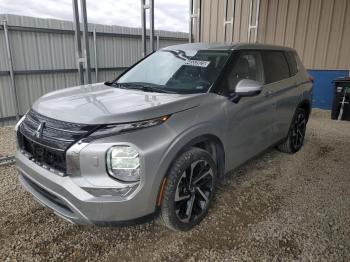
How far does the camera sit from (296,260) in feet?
7.27

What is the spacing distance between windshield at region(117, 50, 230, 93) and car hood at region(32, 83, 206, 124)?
0.25 metres

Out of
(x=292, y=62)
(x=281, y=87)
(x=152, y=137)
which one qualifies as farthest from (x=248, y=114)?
(x=292, y=62)

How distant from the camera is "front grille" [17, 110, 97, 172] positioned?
200 cm

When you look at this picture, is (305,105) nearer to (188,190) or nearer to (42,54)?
(188,190)

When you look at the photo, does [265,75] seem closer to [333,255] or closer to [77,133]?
[333,255]

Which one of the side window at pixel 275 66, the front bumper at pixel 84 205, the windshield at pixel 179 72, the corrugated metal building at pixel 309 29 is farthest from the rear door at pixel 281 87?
the corrugated metal building at pixel 309 29

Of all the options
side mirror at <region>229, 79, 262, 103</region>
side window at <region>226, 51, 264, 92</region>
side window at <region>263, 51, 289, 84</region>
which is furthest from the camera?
side window at <region>263, 51, 289, 84</region>

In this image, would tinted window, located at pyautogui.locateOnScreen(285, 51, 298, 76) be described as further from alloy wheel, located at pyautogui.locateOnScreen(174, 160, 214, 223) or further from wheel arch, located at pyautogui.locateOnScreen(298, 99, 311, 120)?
alloy wheel, located at pyautogui.locateOnScreen(174, 160, 214, 223)

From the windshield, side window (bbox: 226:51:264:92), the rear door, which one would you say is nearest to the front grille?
the windshield

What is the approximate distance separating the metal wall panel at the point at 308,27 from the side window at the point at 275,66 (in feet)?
17.4

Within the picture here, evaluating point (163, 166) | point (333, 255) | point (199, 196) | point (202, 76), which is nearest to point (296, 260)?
Answer: point (333, 255)

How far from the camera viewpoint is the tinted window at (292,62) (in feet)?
13.7

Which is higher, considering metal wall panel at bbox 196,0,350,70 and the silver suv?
metal wall panel at bbox 196,0,350,70

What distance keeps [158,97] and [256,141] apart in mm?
1376
